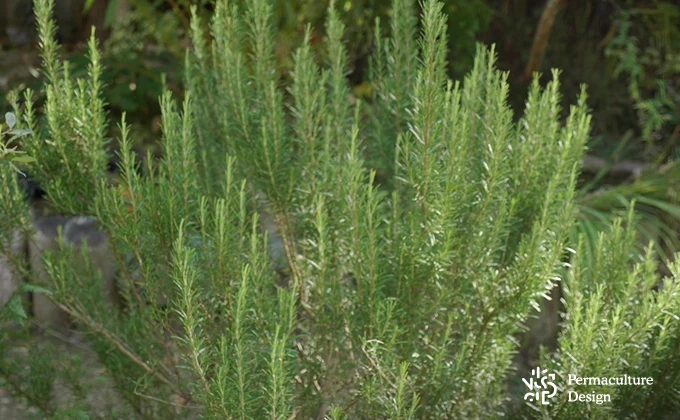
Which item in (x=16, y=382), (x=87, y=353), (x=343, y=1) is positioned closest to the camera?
(x=16, y=382)

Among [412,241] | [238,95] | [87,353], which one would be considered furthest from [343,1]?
[412,241]

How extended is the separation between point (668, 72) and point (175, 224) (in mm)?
3863

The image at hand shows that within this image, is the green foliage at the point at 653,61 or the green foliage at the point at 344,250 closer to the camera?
the green foliage at the point at 344,250

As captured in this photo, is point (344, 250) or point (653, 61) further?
point (653, 61)

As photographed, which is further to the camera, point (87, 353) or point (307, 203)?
point (87, 353)

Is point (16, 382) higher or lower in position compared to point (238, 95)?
lower

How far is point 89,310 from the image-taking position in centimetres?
219

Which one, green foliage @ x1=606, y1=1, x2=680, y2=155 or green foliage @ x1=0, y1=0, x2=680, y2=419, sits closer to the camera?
green foliage @ x1=0, y1=0, x2=680, y2=419

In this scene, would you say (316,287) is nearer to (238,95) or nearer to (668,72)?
(238,95)

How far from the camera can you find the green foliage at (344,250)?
182 centimetres

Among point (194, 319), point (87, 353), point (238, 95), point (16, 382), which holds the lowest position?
point (87, 353)

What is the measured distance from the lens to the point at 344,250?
2.05m

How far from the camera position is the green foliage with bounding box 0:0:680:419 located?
71.7 inches

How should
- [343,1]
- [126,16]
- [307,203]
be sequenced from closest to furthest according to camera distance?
1. [307,203]
2. [343,1]
3. [126,16]
